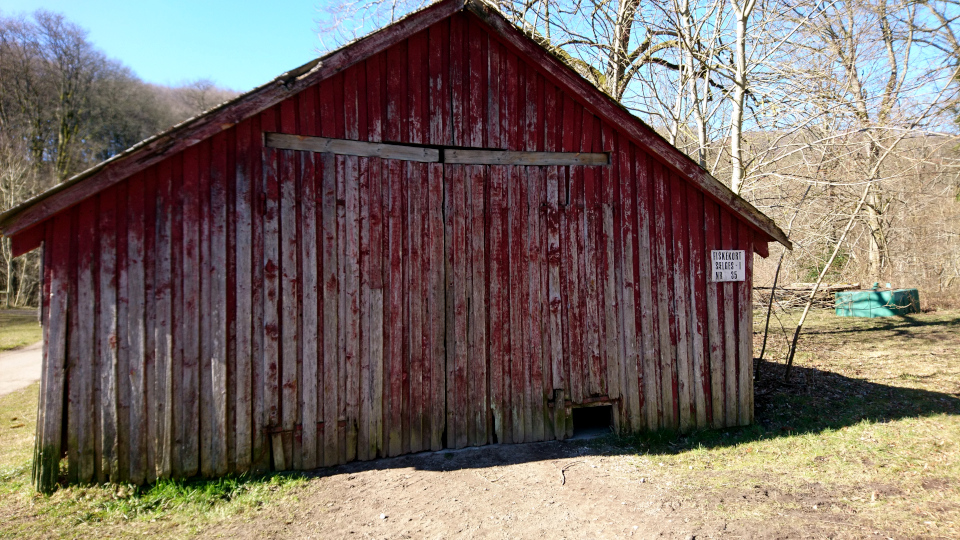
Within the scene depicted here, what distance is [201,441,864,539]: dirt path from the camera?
4.39 m

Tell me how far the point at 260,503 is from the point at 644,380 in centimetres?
429

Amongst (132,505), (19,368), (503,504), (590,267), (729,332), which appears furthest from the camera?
(19,368)

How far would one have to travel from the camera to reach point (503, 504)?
4.88m

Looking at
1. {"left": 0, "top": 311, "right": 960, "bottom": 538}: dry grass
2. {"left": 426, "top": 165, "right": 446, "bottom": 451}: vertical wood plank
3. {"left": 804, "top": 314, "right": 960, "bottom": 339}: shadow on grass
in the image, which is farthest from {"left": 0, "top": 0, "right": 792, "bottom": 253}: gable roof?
{"left": 804, "top": 314, "right": 960, "bottom": 339}: shadow on grass

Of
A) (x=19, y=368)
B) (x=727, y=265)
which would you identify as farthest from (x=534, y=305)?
(x=19, y=368)

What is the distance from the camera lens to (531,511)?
4758mm

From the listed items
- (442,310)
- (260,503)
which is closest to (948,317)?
(442,310)

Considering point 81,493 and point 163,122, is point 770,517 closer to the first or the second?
point 81,493

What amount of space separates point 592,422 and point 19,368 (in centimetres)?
1258

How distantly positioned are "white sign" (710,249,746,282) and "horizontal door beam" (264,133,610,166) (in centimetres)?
182

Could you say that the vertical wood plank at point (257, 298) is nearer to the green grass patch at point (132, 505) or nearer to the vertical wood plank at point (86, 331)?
the green grass patch at point (132, 505)

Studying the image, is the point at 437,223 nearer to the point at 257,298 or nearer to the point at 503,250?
the point at 503,250

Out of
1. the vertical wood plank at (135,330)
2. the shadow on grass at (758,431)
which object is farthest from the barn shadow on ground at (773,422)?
the vertical wood plank at (135,330)

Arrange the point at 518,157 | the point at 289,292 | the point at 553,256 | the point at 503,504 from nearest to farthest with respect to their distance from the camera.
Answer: the point at 503,504
the point at 289,292
the point at 518,157
the point at 553,256
